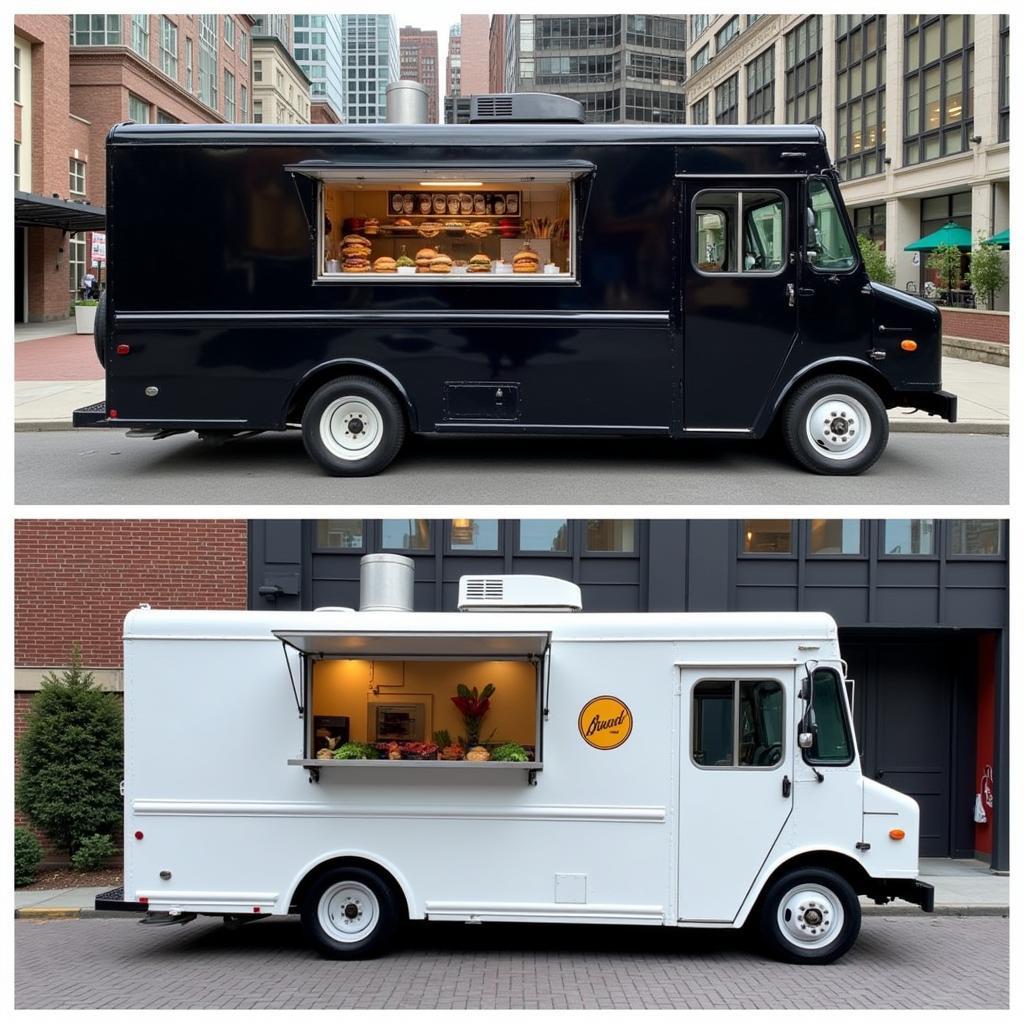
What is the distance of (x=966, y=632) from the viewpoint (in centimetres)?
1661

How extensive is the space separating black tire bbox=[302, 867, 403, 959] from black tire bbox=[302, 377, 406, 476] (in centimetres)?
378

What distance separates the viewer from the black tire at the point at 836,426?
33.9 ft

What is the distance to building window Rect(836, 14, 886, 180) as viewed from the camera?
1719 inches

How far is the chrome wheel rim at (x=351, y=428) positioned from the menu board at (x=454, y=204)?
2.18 metres

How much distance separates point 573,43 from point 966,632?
365 feet

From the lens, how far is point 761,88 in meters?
55.4

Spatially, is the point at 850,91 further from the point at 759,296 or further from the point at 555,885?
the point at 555,885

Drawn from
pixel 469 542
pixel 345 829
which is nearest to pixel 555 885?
pixel 345 829

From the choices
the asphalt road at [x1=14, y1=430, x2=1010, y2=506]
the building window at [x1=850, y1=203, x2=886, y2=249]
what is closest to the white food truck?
the asphalt road at [x1=14, y1=430, x2=1010, y2=506]

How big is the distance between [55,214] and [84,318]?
6.31 meters

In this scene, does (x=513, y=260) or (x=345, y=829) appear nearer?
(x=345, y=829)

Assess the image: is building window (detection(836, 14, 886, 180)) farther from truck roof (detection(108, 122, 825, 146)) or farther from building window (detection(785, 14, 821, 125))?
truck roof (detection(108, 122, 825, 146))

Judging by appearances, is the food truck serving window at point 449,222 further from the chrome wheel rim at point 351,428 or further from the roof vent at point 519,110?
the chrome wheel rim at point 351,428

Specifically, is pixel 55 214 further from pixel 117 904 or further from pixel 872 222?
pixel 872 222
